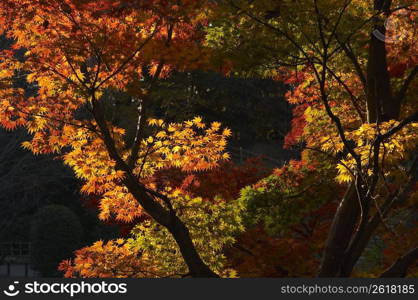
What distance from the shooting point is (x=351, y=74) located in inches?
453

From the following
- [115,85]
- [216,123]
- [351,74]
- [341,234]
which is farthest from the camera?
[351,74]

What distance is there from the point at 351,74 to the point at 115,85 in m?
4.29

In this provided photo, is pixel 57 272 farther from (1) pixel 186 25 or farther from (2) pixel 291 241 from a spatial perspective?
(1) pixel 186 25

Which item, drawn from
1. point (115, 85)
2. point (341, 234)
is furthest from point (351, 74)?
point (115, 85)

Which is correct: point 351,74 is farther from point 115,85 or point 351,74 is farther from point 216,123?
point 115,85

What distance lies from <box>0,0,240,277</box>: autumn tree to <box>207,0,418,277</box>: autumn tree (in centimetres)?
74

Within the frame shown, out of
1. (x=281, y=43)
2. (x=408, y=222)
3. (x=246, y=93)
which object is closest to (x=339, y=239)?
(x=281, y=43)

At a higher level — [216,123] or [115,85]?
[115,85]

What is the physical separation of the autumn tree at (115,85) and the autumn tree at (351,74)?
74cm

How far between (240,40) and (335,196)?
4.20 metres

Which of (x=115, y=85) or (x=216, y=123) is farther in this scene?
(x=216, y=123)

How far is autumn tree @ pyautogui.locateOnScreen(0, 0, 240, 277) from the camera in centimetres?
869

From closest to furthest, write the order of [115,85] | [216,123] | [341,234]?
Result: [115,85] → [216,123] → [341,234]

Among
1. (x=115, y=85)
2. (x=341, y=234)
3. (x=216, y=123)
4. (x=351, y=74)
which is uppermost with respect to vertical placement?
(x=351, y=74)
